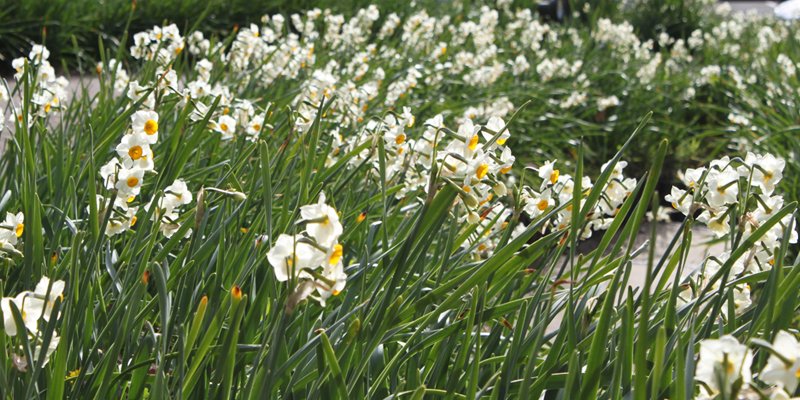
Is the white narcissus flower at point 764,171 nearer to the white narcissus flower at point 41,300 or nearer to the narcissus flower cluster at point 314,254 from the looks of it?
the narcissus flower cluster at point 314,254

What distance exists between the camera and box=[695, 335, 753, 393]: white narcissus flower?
1.80 ft

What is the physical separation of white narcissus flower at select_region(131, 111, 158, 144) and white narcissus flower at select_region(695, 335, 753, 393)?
103 centimetres

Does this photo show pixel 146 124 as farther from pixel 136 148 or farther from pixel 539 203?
pixel 539 203

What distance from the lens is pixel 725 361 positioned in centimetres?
55

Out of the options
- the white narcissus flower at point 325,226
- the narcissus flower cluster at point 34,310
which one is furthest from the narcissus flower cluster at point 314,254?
the narcissus flower cluster at point 34,310

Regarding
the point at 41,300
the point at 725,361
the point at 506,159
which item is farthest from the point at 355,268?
the point at 725,361

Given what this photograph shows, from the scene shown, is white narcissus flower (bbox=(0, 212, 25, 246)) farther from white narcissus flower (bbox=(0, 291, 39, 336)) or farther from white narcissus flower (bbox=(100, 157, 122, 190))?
white narcissus flower (bbox=(0, 291, 39, 336))

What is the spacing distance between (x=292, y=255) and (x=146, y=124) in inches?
29.7

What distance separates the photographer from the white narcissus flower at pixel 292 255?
0.66 metres

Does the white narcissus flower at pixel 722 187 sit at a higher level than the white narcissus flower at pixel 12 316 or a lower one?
higher

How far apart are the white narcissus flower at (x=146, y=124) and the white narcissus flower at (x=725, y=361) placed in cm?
103

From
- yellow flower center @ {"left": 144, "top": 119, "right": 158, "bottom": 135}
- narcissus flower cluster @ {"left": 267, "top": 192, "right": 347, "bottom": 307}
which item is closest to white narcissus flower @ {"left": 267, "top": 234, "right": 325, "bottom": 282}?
narcissus flower cluster @ {"left": 267, "top": 192, "right": 347, "bottom": 307}

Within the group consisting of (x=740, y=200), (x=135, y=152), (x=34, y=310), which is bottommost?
(x=34, y=310)

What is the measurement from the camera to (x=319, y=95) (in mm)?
2486
